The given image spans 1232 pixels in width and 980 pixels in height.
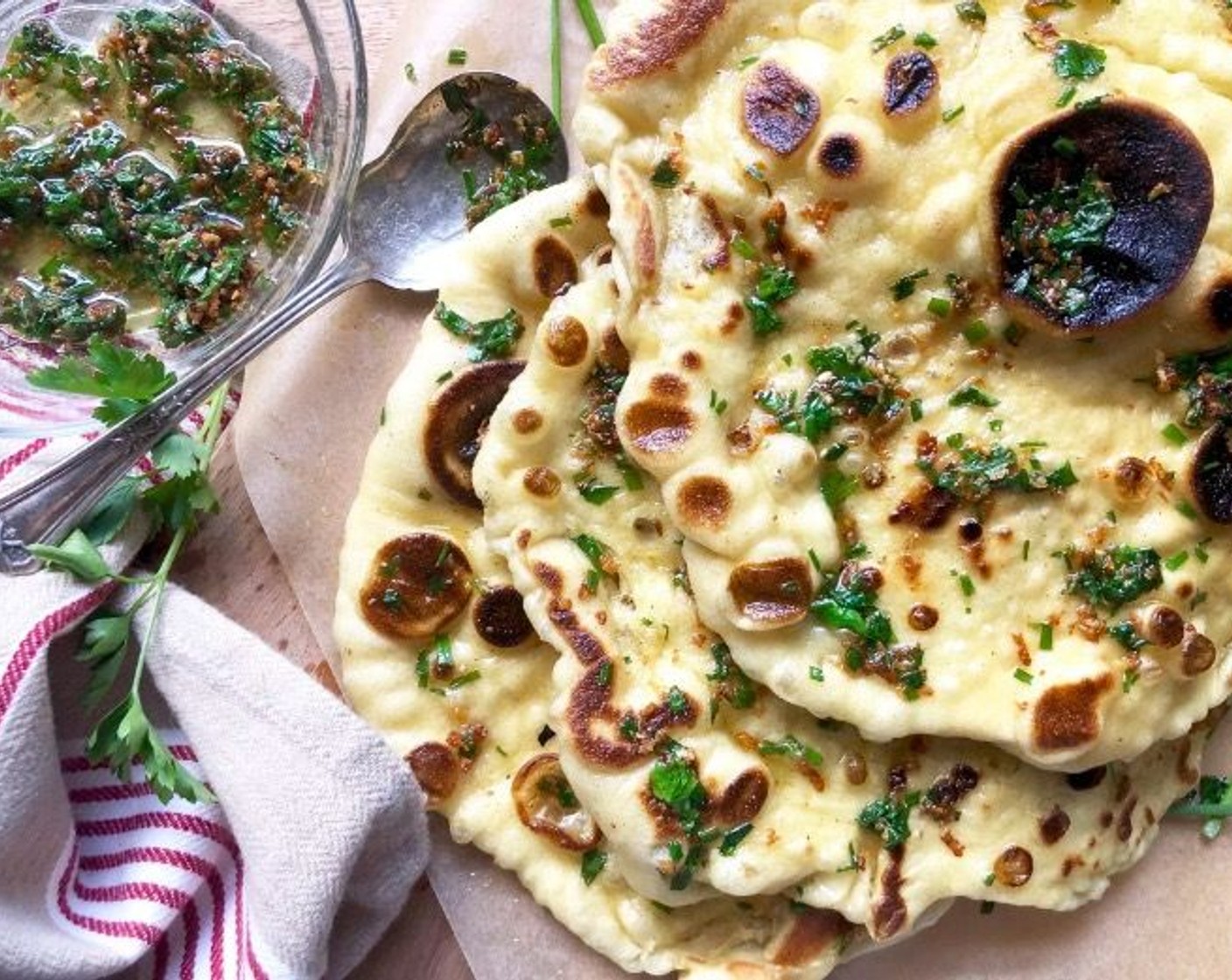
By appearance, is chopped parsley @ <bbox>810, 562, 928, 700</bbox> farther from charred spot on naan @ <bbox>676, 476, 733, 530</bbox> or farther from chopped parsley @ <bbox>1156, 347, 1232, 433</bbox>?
chopped parsley @ <bbox>1156, 347, 1232, 433</bbox>

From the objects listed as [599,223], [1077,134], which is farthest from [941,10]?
[599,223]

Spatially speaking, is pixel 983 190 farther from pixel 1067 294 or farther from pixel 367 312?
pixel 367 312

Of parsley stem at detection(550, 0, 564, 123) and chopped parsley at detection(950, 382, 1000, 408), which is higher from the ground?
parsley stem at detection(550, 0, 564, 123)

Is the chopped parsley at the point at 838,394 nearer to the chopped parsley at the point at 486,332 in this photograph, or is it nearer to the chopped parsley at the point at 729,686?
the chopped parsley at the point at 729,686

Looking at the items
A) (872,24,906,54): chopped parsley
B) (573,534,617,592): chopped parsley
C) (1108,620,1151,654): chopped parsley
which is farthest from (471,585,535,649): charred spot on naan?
(872,24,906,54): chopped parsley

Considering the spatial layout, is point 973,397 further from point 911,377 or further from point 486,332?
point 486,332

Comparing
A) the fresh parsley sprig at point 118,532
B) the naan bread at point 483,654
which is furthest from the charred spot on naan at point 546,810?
the fresh parsley sprig at point 118,532
